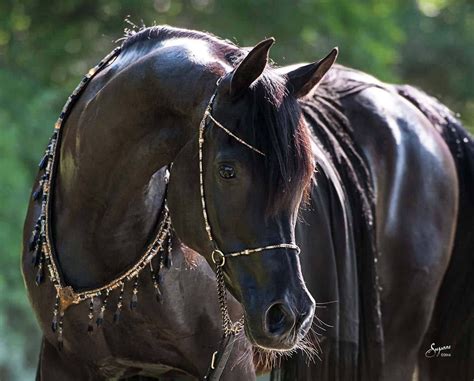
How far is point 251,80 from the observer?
3.19 m

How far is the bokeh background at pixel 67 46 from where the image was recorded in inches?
363

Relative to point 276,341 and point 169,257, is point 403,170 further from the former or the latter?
point 276,341

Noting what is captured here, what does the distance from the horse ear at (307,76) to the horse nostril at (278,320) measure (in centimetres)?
65

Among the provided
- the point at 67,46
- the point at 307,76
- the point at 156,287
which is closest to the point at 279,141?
the point at 307,76

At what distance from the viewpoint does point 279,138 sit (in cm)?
313

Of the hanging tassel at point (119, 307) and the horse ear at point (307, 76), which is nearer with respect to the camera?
the horse ear at point (307, 76)

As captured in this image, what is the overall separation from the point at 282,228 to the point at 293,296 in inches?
7.7

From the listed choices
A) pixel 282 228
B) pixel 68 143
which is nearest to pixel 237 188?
pixel 282 228

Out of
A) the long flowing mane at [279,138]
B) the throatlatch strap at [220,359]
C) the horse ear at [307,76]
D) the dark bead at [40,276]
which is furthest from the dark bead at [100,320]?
the horse ear at [307,76]

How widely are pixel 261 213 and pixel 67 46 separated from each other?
7.34 meters

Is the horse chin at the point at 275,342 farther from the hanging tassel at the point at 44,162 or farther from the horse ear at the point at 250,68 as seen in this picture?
the hanging tassel at the point at 44,162

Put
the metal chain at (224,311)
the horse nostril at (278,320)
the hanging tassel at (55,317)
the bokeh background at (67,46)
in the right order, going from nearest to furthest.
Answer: the horse nostril at (278,320) → the metal chain at (224,311) → the hanging tassel at (55,317) → the bokeh background at (67,46)

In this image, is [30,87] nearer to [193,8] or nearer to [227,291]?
[193,8]
